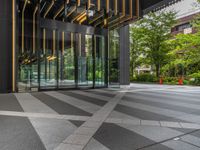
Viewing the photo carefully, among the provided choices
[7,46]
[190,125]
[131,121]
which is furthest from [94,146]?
[7,46]

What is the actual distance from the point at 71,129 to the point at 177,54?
1111 inches

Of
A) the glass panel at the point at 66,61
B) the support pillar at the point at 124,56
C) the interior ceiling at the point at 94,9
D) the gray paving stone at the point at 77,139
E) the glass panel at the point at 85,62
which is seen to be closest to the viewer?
the gray paving stone at the point at 77,139

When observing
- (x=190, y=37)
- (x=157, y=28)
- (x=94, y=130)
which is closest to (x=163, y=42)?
(x=157, y=28)

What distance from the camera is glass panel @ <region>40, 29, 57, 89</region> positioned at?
51.8 feet

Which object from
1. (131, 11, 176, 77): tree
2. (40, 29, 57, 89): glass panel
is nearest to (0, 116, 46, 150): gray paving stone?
(40, 29, 57, 89): glass panel

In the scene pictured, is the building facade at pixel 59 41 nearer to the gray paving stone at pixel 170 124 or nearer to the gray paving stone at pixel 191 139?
the gray paving stone at pixel 170 124

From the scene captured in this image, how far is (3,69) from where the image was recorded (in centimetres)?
1332

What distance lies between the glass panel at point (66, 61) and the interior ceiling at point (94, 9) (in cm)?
160

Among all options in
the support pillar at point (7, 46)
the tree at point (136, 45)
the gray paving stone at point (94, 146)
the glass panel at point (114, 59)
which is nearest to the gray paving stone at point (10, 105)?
the support pillar at point (7, 46)

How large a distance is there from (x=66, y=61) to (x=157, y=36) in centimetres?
1686

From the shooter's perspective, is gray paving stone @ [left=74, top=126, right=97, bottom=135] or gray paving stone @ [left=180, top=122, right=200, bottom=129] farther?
gray paving stone @ [left=180, top=122, right=200, bottom=129]

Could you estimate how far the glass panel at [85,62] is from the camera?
1788 centimetres

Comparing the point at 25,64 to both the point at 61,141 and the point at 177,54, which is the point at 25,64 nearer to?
the point at 61,141

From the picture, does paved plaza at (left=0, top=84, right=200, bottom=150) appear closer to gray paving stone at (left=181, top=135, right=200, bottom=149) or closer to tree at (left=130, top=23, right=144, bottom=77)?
gray paving stone at (left=181, top=135, right=200, bottom=149)
